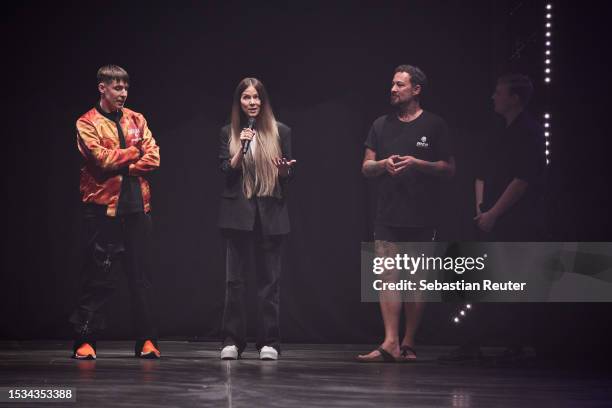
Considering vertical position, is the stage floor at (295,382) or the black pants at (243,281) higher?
the black pants at (243,281)

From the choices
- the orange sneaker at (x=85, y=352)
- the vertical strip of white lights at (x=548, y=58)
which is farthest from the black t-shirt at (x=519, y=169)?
the orange sneaker at (x=85, y=352)

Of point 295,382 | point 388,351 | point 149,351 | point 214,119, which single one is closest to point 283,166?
point 388,351

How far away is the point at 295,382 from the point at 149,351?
4.89ft

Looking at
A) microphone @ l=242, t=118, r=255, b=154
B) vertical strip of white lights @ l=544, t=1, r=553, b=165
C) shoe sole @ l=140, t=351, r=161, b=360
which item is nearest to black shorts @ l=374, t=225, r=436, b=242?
microphone @ l=242, t=118, r=255, b=154

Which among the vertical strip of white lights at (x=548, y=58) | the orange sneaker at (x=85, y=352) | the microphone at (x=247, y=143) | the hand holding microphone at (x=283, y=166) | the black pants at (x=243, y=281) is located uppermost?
the vertical strip of white lights at (x=548, y=58)

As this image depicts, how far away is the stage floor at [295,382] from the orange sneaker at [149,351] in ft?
0.23

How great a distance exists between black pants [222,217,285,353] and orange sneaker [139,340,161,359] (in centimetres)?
40

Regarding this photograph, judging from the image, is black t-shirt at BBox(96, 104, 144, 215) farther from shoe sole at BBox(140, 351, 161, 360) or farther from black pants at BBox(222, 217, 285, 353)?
shoe sole at BBox(140, 351, 161, 360)

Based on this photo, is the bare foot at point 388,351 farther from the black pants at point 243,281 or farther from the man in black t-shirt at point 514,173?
the man in black t-shirt at point 514,173

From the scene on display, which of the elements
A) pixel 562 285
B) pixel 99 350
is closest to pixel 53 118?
pixel 99 350

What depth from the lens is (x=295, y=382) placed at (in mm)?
4371

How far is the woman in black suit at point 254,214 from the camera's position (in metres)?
5.50

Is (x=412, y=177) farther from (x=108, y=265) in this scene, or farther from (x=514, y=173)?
(x=108, y=265)

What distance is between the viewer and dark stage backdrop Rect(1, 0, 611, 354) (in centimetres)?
722
